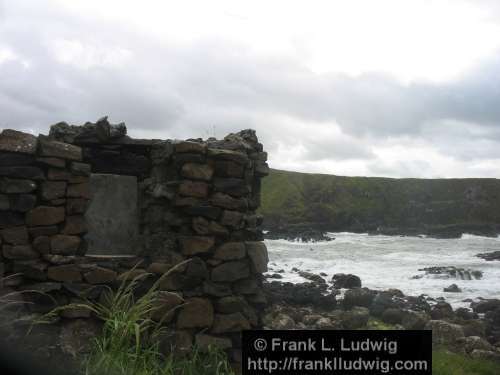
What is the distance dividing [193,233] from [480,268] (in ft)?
87.3

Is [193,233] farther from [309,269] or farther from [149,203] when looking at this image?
[309,269]

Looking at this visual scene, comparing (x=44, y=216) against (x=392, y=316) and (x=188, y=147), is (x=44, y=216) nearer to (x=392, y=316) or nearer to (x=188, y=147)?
(x=188, y=147)

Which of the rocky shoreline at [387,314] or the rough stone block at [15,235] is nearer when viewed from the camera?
the rough stone block at [15,235]

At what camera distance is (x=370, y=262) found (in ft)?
103

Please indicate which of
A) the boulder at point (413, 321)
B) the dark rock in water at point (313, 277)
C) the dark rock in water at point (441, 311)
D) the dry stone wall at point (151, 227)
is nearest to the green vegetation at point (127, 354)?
the dry stone wall at point (151, 227)

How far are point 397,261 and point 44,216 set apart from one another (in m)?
28.5

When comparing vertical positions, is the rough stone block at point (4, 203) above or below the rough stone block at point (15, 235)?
above

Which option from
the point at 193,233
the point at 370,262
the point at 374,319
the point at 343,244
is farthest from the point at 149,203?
the point at 343,244

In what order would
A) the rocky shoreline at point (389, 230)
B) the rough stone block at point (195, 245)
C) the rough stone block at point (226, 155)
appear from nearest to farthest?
the rough stone block at point (195, 245), the rough stone block at point (226, 155), the rocky shoreline at point (389, 230)

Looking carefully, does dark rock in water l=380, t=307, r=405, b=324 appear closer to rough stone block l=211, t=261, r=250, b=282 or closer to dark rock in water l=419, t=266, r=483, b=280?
rough stone block l=211, t=261, r=250, b=282

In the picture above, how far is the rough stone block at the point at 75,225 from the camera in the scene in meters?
6.29

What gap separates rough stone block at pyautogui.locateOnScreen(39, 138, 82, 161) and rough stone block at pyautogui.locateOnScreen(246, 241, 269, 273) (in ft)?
7.92

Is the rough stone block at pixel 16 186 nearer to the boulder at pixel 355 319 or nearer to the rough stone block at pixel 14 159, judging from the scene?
the rough stone block at pixel 14 159

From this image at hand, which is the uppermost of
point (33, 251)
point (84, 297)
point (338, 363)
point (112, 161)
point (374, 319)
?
point (112, 161)
